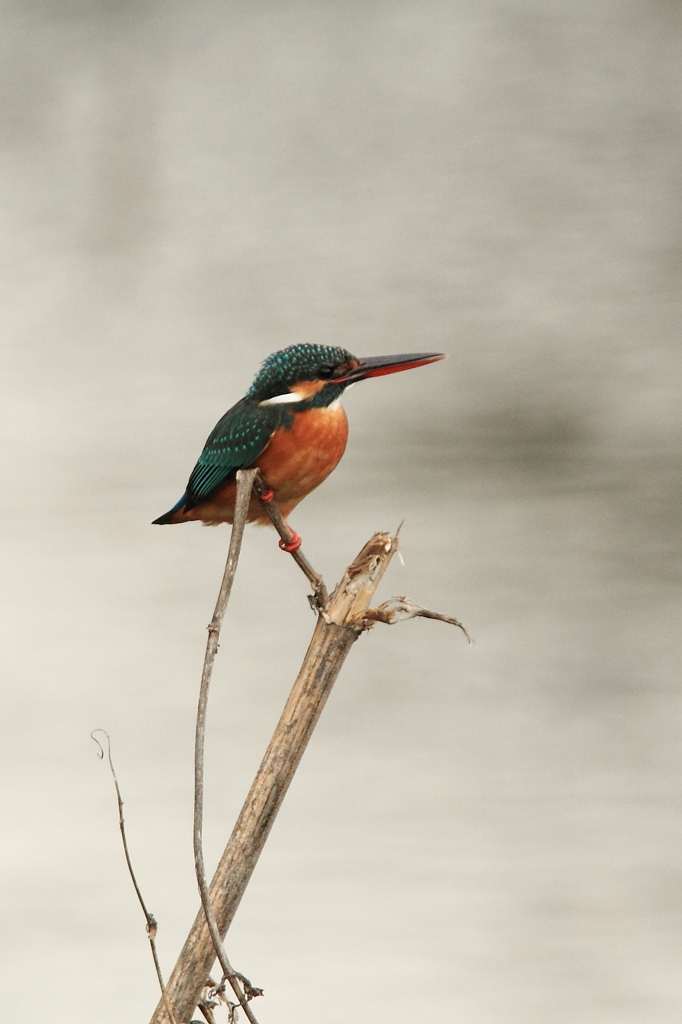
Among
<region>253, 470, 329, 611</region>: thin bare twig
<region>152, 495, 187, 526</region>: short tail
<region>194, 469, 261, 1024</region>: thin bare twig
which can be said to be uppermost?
<region>152, 495, 187, 526</region>: short tail

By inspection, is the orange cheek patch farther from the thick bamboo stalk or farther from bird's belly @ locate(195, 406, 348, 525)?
the thick bamboo stalk

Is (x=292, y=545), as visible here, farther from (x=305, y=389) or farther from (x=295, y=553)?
(x=305, y=389)

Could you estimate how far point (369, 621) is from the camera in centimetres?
74

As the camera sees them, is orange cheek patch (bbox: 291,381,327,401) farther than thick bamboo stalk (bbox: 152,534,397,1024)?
Answer: Yes

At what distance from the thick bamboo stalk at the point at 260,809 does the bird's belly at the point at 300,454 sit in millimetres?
159

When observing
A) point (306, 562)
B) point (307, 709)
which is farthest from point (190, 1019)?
point (306, 562)

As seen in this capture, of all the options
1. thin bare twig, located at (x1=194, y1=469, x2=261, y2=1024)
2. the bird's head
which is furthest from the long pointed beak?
thin bare twig, located at (x1=194, y1=469, x2=261, y2=1024)

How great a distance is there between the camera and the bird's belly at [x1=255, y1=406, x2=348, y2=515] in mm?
831

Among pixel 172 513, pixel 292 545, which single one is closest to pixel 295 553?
pixel 292 545

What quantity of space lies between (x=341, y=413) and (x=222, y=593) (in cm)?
29

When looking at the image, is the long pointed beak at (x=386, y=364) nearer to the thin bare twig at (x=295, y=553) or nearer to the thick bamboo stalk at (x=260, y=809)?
the thin bare twig at (x=295, y=553)

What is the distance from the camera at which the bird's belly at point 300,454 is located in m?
0.83

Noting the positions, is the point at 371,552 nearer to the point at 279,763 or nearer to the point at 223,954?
the point at 279,763

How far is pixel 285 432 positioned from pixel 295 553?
0.10 meters
